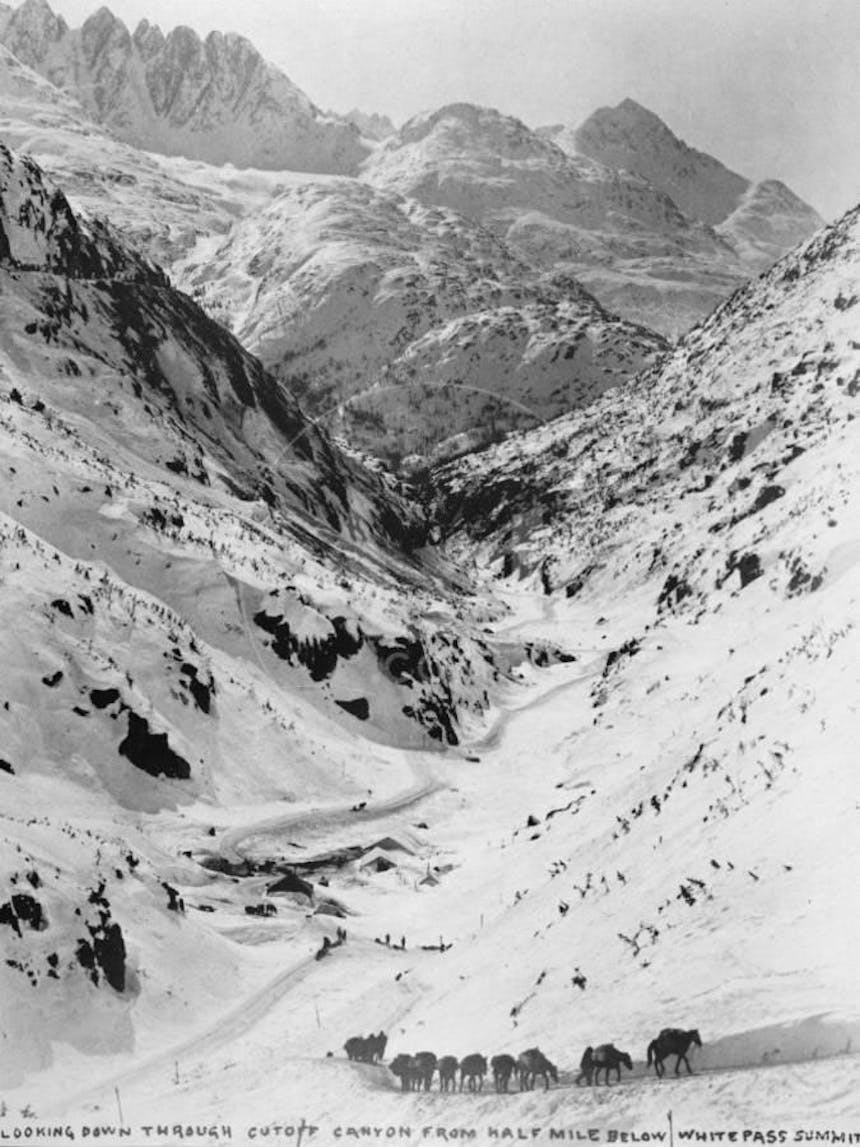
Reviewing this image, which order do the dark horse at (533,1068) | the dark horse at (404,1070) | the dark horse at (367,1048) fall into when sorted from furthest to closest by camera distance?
the dark horse at (367,1048), the dark horse at (404,1070), the dark horse at (533,1068)

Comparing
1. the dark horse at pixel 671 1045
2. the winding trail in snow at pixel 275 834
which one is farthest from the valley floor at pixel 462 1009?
the dark horse at pixel 671 1045

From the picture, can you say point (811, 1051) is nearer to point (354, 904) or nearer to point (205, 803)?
point (354, 904)

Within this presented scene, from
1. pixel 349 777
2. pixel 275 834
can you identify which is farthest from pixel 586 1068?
pixel 349 777

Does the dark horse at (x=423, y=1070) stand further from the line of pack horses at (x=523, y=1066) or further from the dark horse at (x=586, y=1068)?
the dark horse at (x=586, y=1068)

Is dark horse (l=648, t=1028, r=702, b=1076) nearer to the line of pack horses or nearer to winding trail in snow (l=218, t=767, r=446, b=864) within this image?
the line of pack horses

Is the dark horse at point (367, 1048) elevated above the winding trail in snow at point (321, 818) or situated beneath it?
situated beneath

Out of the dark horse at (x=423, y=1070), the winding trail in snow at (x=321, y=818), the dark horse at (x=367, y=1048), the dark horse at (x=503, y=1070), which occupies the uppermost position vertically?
the winding trail in snow at (x=321, y=818)

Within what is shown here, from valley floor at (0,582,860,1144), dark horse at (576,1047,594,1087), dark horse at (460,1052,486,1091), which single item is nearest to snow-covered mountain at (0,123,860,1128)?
valley floor at (0,582,860,1144)
